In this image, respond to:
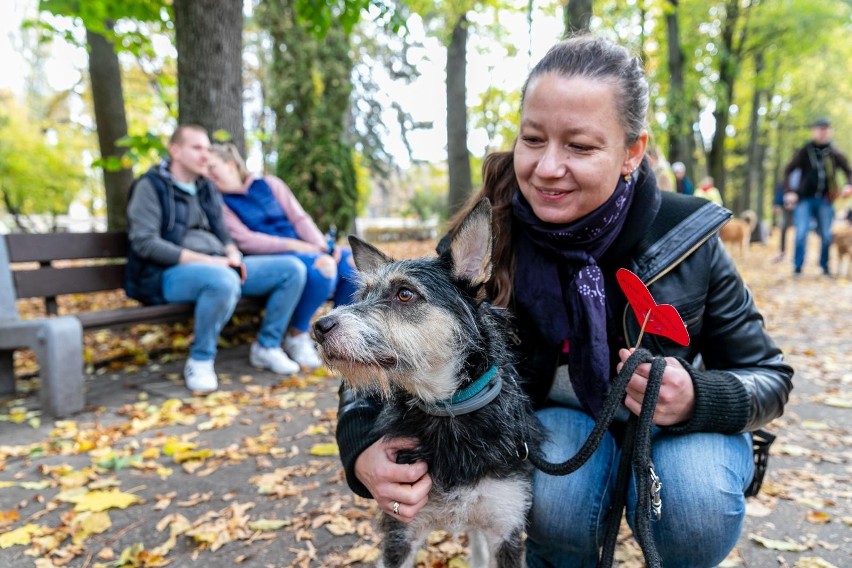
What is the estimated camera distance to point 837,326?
25.7 ft

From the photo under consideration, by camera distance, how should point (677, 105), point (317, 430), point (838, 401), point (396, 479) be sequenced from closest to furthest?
1. point (396, 479)
2. point (317, 430)
3. point (838, 401)
4. point (677, 105)

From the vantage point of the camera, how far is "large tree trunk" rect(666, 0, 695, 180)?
12383 millimetres

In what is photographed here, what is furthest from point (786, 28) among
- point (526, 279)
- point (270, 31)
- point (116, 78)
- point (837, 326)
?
point (526, 279)

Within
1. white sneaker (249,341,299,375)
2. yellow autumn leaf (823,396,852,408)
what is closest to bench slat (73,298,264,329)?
white sneaker (249,341,299,375)

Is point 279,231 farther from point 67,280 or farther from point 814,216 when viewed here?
point 814,216

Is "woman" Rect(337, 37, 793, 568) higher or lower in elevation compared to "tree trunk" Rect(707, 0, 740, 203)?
lower

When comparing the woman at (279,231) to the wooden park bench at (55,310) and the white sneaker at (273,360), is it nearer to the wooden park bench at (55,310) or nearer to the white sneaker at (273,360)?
the white sneaker at (273,360)

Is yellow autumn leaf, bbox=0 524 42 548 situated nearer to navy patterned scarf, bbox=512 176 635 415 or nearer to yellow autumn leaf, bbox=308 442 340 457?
yellow autumn leaf, bbox=308 442 340 457

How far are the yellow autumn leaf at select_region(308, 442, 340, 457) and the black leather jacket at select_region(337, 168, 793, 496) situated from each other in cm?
182

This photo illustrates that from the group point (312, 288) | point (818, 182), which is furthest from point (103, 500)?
point (818, 182)

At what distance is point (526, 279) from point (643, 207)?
22.8 inches

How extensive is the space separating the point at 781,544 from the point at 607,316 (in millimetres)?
1786

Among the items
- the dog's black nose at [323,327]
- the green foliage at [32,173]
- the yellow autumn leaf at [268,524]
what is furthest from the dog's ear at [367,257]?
the green foliage at [32,173]

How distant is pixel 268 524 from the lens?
10.2 feet
